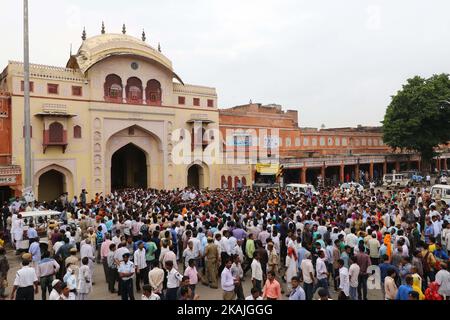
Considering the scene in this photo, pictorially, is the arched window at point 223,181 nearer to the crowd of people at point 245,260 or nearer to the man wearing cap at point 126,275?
the crowd of people at point 245,260

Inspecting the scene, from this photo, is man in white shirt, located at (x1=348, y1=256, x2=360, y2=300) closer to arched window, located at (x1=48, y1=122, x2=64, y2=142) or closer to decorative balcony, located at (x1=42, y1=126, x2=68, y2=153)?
decorative balcony, located at (x1=42, y1=126, x2=68, y2=153)

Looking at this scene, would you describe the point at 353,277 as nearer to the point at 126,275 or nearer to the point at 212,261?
the point at 212,261

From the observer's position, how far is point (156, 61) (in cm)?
2556

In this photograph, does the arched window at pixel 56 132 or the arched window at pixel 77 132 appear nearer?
the arched window at pixel 56 132

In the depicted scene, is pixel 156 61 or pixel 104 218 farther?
pixel 156 61

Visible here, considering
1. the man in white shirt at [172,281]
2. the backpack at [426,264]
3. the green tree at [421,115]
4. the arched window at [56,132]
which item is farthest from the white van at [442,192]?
the arched window at [56,132]

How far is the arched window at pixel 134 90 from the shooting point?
82.5 ft

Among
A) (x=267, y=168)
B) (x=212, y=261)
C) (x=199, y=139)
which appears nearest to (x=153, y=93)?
(x=199, y=139)

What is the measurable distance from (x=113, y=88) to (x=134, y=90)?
1400 millimetres

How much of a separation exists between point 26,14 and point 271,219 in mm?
12409

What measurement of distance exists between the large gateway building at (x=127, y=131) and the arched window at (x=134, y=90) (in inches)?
2.6

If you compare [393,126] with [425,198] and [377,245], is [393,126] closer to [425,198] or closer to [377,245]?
[425,198]

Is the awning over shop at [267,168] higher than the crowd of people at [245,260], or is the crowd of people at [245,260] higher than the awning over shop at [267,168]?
the awning over shop at [267,168]
